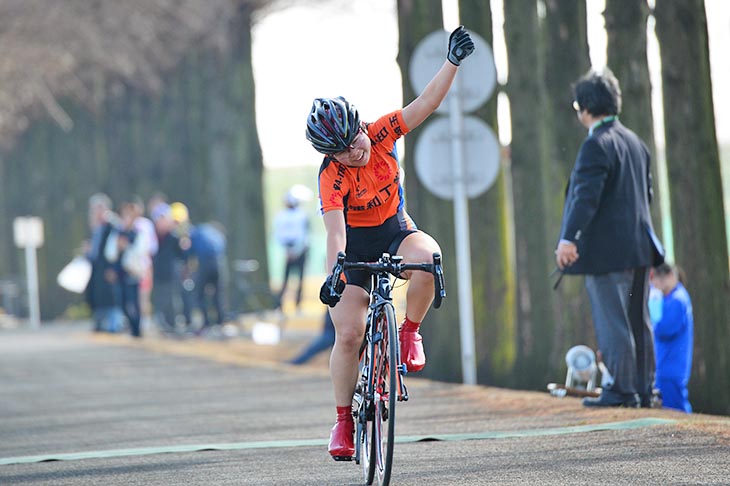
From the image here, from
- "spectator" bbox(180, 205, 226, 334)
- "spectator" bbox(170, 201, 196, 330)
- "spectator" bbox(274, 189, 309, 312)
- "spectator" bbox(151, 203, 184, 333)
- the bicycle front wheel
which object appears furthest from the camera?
"spectator" bbox(274, 189, 309, 312)

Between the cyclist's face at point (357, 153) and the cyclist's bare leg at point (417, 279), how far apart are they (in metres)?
0.49

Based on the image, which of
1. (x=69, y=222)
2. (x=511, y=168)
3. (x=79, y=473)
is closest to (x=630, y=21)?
(x=511, y=168)

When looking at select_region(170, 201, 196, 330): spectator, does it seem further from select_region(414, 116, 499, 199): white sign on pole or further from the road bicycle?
the road bicycle

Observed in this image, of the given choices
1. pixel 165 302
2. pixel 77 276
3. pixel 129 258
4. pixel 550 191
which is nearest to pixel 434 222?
pixel 550 191

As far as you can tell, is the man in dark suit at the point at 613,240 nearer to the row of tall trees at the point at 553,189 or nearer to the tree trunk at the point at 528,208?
the row of tall trees at the point at 553,189

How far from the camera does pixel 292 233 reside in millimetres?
28875

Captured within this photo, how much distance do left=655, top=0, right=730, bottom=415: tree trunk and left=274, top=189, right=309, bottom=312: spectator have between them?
1524cm

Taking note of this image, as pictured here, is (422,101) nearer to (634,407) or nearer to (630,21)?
(634,407)

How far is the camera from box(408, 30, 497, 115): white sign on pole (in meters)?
14.3

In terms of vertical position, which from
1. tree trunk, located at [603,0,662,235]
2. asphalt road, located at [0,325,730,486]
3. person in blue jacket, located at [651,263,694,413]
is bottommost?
asphalt road, located at [0,325,730,486]

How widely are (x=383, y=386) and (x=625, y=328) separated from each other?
3.78 metres

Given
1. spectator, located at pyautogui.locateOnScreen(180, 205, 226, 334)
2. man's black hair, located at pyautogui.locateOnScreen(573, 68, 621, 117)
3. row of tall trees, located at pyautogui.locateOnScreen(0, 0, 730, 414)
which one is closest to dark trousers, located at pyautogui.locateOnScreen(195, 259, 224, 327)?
spectator, located at pyautogui.locateOnScreen(180, 205, 226, 334)

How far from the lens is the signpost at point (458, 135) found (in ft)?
46.9

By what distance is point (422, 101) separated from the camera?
8258mm
